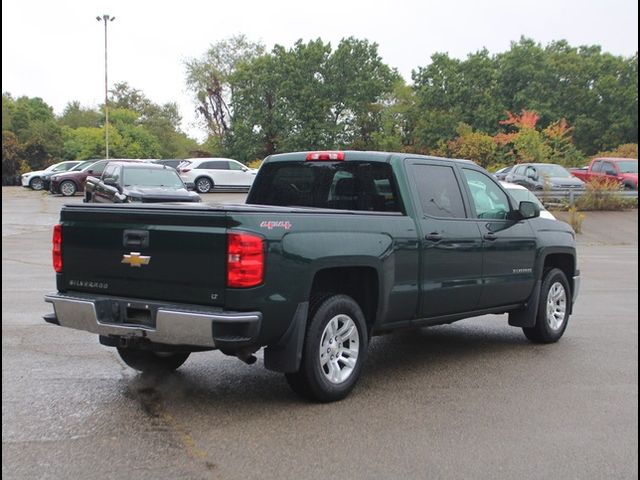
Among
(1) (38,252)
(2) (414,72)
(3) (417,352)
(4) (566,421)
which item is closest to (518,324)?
(3) (417,352)

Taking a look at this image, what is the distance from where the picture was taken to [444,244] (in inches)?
262

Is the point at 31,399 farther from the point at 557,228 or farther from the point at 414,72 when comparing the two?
the point at 414,72

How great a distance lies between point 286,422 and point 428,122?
178 feet

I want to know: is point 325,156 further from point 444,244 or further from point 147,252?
point 147,252

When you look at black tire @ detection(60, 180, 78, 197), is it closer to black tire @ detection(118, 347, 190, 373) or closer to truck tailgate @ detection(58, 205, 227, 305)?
black tire @ detection(118, 347, 190, 373)

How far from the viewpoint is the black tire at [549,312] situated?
7.97m

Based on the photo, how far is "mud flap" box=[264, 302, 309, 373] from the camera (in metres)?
5.36

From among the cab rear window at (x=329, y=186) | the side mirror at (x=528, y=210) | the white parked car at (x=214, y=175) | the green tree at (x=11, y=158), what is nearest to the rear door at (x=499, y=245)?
the side mirror at (x=528, y=210)

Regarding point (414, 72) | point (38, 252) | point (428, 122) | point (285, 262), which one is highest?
point (414, 72)

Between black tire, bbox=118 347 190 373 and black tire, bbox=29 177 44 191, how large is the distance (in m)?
40.5

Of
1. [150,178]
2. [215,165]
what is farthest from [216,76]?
[150,178]

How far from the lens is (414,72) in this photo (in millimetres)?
61094

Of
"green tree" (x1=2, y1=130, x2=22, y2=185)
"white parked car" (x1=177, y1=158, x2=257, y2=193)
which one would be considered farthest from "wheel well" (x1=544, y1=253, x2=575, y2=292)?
"green tree" (x1=2, y1=130, x2=22, y2=185)

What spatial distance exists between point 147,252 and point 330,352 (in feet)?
5.10
